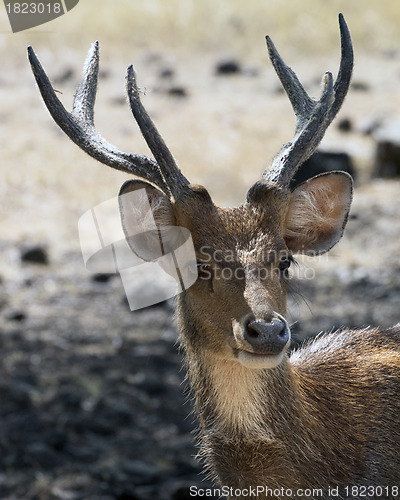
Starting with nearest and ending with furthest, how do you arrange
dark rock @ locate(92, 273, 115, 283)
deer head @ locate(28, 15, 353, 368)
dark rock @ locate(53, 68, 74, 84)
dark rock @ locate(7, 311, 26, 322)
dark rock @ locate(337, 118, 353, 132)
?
deer head @ locate(28, 15, 353, 368)
dark rock @ locate(7, 311, 26, 322)
dark rock @ locate(92, 273, 115, 283)
dark rock @ locate(337, 118, 353, 132)
dark rock @ locate(53, 68, 74, 84)

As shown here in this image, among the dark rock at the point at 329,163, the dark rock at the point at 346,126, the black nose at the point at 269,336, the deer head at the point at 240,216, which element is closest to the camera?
the black nose at the point at 269,336

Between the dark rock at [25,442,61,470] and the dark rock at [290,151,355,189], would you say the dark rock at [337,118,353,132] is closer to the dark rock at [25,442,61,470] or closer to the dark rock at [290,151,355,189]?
the dark rock at [290,151,355,189]

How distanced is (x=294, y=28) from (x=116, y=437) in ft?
54.2

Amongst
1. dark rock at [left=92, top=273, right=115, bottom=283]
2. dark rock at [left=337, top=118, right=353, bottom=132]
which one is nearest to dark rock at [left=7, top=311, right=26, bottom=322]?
dark rock at [left=92, top=273, right=115, bottom=283]

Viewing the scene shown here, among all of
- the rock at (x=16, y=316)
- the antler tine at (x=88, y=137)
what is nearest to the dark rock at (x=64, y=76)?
the rock at (x=16, y=316)

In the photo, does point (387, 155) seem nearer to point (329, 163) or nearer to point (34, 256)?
point (329, 163)

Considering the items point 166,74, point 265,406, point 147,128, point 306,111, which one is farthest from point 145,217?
point 166,74

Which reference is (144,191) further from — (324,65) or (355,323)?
(324,65)

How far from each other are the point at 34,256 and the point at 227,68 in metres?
10.3

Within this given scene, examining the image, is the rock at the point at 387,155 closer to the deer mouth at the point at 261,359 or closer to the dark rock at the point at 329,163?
the dark rock at the point at 329,163

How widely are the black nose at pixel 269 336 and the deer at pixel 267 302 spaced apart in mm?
143

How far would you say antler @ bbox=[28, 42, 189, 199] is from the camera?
390 centimetres

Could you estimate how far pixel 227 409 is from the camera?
13.5ft

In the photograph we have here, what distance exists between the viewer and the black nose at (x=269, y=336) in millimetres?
3488
